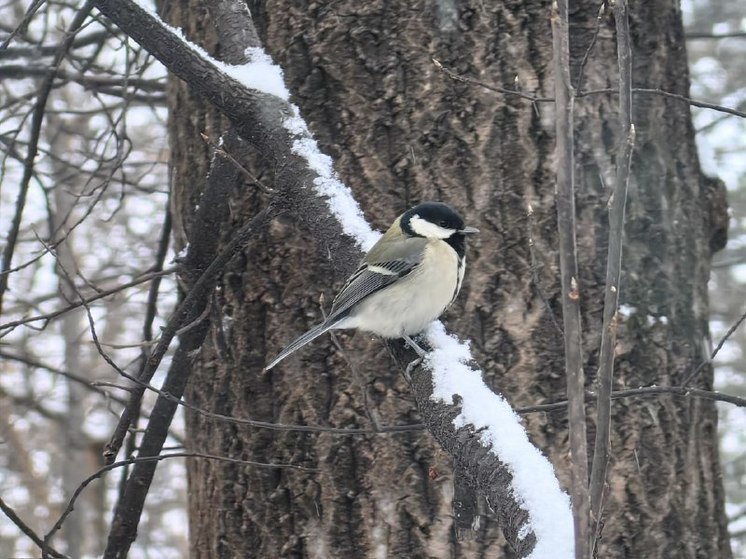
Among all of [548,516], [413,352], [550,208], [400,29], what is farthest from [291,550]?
[400,29]

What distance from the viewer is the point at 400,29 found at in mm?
2801

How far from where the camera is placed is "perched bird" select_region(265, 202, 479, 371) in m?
2.63

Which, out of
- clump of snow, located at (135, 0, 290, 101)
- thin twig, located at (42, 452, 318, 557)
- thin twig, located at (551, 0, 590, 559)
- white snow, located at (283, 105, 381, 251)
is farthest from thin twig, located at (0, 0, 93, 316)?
thin twig, located at (551, 0, 590, 559)

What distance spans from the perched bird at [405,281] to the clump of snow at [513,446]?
0.29m

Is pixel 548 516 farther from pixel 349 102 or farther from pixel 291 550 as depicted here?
pixel 349 102

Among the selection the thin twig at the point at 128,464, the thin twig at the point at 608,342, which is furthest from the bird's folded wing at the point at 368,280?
the thin twig at the point at 608,342

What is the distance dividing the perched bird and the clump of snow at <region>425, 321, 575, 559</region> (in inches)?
11.2

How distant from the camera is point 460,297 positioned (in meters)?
2.71

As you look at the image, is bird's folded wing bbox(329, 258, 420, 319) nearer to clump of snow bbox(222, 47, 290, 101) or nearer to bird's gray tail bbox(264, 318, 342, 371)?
bird's gray tail bbox(264, 318, 342, 371)

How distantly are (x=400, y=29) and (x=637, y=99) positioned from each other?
85cm

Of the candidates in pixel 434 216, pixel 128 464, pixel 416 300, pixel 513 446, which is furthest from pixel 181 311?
pixel 513 446

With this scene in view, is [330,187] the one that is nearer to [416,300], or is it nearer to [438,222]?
[438,222]

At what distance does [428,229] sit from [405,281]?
0.31 m

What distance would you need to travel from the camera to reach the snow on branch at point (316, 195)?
6.54ft
